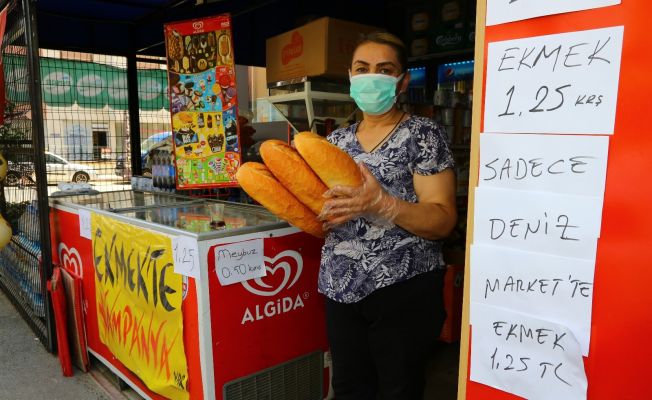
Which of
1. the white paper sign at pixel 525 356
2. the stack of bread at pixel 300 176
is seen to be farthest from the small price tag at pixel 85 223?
the white paper sign at pixel 525 356

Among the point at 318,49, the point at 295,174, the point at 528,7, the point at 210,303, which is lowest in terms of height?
the point at 210,303

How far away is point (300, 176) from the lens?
1.46m

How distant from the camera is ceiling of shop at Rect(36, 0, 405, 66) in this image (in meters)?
4.20

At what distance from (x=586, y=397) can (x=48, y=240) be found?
3.24 meters

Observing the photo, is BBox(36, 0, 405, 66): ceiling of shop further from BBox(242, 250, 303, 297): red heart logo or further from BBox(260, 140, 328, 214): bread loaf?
BBox(260, 140, 328, 214): bread loaf

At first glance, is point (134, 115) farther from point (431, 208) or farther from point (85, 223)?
point (431, 208)

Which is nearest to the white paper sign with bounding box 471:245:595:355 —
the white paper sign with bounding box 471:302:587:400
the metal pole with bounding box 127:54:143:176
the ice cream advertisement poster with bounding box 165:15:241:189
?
the white paper sign with bounding box 471:302:587:400

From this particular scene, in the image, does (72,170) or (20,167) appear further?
(72,170)

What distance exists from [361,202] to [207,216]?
1.50 m

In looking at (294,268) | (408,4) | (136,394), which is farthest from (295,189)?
(408,4)

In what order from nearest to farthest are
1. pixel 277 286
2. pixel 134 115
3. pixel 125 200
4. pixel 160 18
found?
pixel 277 286 → pixel 125 200 → pixel 160 18 → pixel 134 115

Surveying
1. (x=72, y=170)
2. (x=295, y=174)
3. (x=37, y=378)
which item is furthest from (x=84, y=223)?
(x=72, y=170)

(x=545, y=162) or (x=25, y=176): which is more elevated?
(x=545, y=162)

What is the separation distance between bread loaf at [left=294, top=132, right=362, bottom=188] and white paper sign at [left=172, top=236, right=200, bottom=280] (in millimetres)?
756
